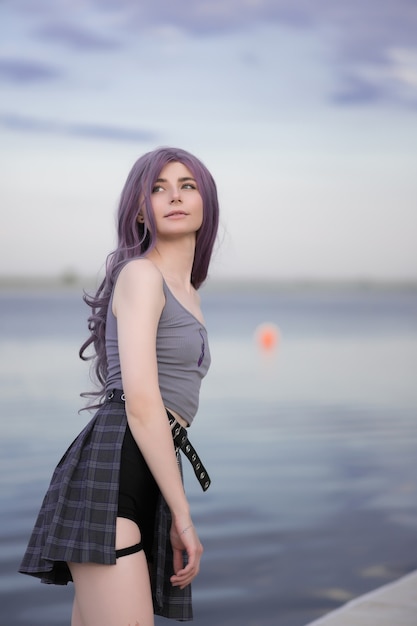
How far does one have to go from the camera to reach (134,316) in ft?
5.63

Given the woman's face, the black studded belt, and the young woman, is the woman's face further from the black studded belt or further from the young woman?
the black studded belt

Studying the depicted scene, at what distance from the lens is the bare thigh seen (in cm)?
169

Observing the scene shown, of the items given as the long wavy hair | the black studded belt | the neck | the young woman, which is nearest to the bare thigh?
the young woman

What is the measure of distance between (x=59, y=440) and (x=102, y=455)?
484 centimetres

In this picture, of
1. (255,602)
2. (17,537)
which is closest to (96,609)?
(255,602)

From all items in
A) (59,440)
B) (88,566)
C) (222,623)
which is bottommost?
(222,623)

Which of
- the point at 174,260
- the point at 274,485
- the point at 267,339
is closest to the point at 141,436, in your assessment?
the point at 174,260

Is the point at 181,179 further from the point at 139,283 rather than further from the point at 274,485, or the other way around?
the point at 274,485

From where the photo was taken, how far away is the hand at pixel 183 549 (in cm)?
174

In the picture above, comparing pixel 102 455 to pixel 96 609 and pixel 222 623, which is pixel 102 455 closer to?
pixel 96 609

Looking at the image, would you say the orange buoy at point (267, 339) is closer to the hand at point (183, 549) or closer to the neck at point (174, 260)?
Answer: the neck at point (174, 260)

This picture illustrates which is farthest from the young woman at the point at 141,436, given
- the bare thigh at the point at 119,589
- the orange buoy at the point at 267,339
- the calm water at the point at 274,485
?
the orange buoy at the point at 267,339

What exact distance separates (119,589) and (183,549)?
0.15m

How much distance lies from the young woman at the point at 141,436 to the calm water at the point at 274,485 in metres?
1.59
